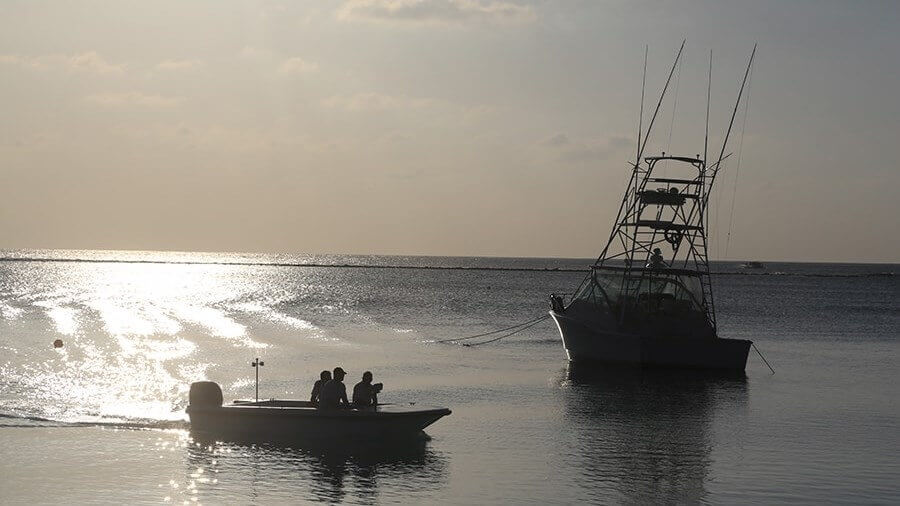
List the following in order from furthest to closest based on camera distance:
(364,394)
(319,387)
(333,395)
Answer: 1. (319,387)
2. (364,394)
3. (333,395)

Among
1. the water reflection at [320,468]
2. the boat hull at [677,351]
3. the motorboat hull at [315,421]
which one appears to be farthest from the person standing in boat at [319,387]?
the boat hull at [677,351]

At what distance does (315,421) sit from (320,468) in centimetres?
253

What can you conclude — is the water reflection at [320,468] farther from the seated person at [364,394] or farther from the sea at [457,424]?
the seated person at [364,394]

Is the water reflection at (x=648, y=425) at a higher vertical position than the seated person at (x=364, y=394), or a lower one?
lower

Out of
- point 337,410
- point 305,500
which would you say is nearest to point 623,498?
point 305,500

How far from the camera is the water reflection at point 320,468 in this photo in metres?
21.8

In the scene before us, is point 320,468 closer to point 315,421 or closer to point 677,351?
point 315,421

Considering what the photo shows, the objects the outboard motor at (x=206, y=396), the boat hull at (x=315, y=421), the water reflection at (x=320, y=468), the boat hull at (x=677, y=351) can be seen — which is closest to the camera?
the water reflection at (x=320, y=468)

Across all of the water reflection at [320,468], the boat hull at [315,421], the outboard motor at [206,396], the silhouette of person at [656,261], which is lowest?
the water reflection at [320,468]

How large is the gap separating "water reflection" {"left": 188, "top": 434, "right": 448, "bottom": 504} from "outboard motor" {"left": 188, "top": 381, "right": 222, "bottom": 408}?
79 cm

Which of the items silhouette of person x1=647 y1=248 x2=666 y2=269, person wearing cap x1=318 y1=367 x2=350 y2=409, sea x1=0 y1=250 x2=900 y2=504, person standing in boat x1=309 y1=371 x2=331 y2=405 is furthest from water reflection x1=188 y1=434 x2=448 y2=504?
silhouette of person x1=647 y1=248 x2=666 y2=269

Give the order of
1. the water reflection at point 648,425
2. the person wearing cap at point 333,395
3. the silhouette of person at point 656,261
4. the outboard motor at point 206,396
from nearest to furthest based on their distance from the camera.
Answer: the water reflection at point 648,425 < the person wearing cap at point 333,395 < the outboard motor at point 206,396 < the silhouette of person at point 656,261

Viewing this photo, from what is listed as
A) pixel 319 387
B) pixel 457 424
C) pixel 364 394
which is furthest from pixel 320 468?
pixel 457 424

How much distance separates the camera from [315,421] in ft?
86.3
